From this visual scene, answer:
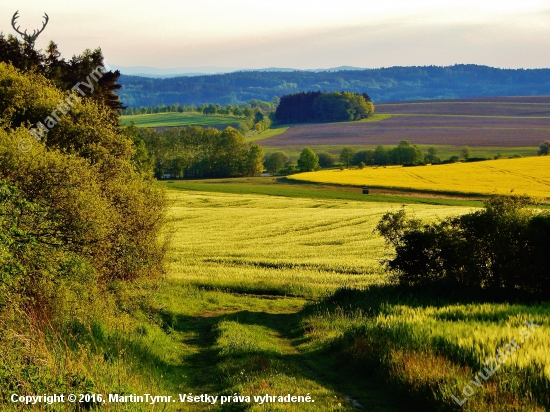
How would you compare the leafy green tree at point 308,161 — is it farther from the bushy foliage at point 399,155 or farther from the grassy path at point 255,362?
the grassy path at point 255,362

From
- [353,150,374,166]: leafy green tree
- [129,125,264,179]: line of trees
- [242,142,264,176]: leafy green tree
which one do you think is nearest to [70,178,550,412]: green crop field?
[242,142,264,176]: leafy green tree

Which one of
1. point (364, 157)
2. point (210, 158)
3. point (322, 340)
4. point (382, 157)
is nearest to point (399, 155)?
point (382, 157)

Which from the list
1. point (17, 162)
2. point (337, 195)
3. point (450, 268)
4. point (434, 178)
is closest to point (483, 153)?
point (434, 178)

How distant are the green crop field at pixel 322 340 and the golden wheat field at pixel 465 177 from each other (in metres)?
43.2

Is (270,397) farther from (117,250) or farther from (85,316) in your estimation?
(117,250)

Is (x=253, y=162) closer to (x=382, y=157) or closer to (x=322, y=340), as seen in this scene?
(x=382, y=157)

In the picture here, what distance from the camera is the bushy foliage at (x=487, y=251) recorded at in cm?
1872

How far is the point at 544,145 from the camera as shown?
110 meters

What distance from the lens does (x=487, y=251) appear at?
1970cm

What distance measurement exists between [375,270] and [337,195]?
1812 inches

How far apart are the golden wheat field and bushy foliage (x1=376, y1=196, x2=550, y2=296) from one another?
4777 centimetres

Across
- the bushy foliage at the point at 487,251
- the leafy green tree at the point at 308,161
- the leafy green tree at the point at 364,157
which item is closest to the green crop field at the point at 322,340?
the bushy foliage at the point at 487,251

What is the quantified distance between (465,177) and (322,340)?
71029 mm

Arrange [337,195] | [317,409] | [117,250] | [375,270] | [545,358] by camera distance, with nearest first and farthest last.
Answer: [317,409] → [545,358] → [117,250] → [375,270] → [337,195]
